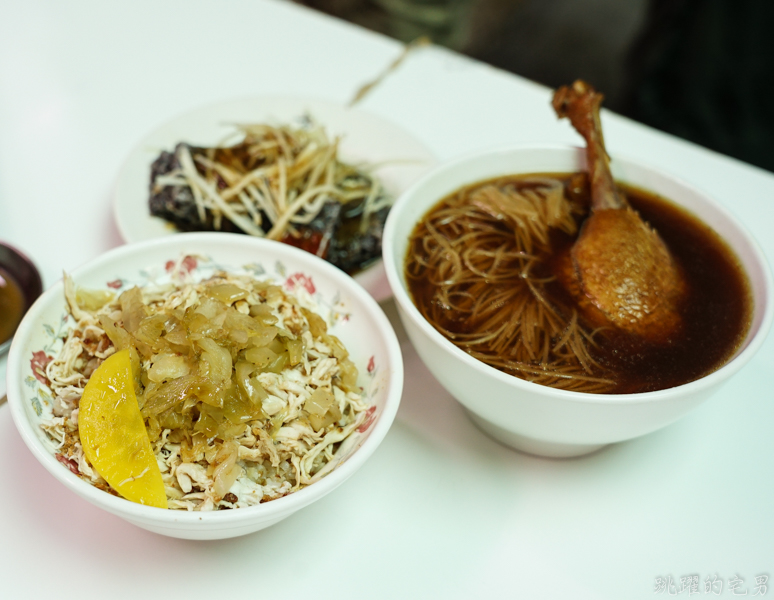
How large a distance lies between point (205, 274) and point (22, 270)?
396 mm

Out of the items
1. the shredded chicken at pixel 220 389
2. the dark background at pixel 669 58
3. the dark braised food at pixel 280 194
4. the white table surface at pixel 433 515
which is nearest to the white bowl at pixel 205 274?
the shredded chicken at pixel 220 389

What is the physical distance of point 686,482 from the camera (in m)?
1.19

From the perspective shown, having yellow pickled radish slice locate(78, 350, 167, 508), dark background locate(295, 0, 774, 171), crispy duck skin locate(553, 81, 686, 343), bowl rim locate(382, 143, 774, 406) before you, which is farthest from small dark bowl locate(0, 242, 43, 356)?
dark background locate(295, 0, 774, 171)

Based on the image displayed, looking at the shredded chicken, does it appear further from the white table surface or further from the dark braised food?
the dark braised food

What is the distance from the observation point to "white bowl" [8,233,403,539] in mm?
866

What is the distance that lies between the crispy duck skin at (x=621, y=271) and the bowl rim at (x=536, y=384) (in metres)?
0.12

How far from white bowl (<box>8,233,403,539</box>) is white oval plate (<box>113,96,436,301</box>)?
306 mm

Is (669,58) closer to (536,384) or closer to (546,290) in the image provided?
(546,290)

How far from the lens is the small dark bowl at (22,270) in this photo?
4.34 ft

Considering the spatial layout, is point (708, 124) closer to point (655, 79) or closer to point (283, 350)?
point (655, 79)

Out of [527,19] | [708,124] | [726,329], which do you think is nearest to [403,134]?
[726,329]

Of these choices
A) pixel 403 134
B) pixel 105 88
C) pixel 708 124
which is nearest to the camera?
pixel 403 134

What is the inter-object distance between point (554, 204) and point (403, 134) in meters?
0.56

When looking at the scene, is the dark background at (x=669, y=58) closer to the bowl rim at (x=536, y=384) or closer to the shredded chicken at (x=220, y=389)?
the bowl rim at (x=536, y=384)
